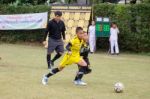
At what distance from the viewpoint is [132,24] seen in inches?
942

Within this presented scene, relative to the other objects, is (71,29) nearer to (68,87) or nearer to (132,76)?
(132,76)

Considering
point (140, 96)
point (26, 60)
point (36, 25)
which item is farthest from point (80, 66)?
point (36, 25)

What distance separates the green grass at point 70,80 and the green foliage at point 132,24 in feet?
10.3

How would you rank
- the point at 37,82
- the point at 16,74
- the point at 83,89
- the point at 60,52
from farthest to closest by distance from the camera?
the point at 60,52 < the point at 16,74 < the point at 37,82 < the point at 83,89

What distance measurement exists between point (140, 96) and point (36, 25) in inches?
657

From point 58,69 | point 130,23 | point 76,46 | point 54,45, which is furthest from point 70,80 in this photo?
point 130,23

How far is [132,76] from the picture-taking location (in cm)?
1486

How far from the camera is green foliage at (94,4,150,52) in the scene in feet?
77.4

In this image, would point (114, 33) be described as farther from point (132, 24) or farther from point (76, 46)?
point (76, 46)

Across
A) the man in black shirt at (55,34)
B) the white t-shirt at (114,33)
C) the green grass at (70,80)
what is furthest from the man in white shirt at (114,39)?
the man in black shirt at (55,34)

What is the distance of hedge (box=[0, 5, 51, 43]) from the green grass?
6.82m

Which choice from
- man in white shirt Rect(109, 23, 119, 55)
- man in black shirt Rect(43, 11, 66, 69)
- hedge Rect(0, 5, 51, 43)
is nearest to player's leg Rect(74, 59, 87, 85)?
man in black shirt Rect(43, 11, 66, 69)

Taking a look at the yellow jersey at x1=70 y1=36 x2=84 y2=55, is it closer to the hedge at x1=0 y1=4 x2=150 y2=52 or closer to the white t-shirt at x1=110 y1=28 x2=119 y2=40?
the white t-shirt at x1=110 y1=28 x2=119 y2=40

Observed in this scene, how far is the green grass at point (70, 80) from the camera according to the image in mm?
11188
